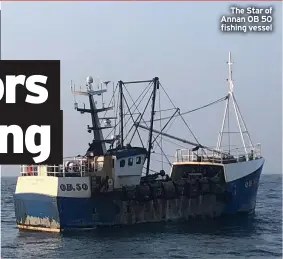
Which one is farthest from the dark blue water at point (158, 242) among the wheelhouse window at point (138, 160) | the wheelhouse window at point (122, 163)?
the wheelhouse window at point (138, 160)

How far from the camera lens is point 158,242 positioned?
3341 centimetres

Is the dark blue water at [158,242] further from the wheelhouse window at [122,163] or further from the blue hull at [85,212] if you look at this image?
the wheelhouse window at [122,163]

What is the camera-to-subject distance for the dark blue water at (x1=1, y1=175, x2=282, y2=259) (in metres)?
30.4

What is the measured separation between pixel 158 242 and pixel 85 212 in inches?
245

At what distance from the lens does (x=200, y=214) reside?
42.9 metres

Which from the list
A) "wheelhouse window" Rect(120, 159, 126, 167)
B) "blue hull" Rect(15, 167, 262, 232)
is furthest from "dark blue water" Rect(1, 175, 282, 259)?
"wheelhouse window" Rect(120, 159, 126, 167)

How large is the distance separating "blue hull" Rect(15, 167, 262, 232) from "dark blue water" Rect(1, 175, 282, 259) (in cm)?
90

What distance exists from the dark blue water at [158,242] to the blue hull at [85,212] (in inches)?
35.5

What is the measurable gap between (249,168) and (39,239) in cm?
1805

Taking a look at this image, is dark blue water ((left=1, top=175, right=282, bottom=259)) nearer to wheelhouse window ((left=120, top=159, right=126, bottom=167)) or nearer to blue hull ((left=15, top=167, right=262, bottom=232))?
blue hull ((left=15, top=167, right=262, bottom=232))

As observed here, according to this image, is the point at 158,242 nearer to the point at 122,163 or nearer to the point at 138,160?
the point at 122,163

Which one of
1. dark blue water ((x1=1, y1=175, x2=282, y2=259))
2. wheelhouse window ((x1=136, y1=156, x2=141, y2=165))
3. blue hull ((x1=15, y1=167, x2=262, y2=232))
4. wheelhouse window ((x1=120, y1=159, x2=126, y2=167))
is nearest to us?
dark blue water ((x1=1, y1=175, x2=282, y2=259))

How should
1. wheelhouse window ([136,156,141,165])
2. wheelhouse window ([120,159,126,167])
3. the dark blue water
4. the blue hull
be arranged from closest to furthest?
1. the dark blue water
2. the blue hull
3. wheelhouse window ([120,159,126,167])
4. wheelhouse window ([136,156,141,165])

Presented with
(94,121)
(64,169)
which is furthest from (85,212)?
(94,121)
